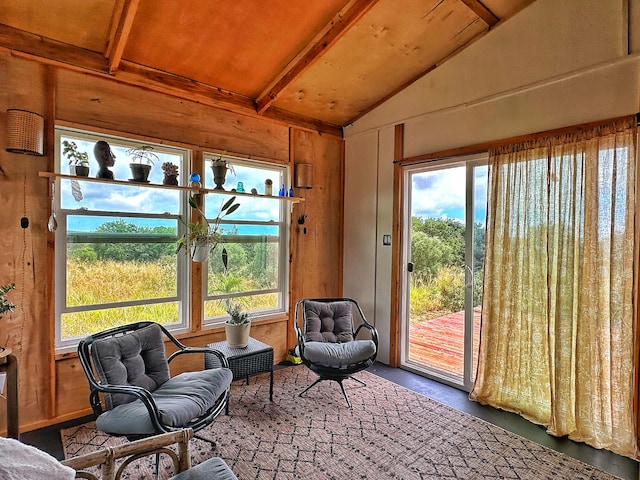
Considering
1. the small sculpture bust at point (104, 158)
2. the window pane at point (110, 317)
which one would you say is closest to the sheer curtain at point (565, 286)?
the window pane at point (110, 317)

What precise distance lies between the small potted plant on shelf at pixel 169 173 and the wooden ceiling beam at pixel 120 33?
79cm

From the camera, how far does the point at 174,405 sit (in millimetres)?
2051

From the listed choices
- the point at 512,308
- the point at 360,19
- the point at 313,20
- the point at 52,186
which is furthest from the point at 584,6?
the point at 52,186

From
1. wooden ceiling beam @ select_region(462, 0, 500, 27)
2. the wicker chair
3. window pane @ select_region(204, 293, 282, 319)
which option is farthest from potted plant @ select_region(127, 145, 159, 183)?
wooden ceiling beam @ select_region(462, 0, 500, 27)

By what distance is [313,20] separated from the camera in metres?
2.76

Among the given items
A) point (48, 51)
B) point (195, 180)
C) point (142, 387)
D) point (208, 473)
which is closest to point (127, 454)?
point (208, 473)

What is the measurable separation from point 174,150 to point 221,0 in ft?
4.39

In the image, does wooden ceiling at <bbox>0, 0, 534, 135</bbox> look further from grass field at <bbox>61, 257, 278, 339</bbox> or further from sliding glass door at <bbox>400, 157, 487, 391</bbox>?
grass field at <bbox>61, 257, 278, 339</bbox>

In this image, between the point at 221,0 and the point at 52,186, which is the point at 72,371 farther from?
the point at 221,0

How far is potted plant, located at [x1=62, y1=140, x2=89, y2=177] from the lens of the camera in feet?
8.85

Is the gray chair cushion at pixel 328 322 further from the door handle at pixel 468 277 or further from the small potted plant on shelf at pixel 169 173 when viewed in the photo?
the small potted plant on shelf at pixel 169 173

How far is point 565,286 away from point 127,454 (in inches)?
112

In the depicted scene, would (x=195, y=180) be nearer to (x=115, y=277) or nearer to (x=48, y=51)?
(x=115, y=277)

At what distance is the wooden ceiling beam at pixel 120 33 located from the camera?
→ 2.29 metres
